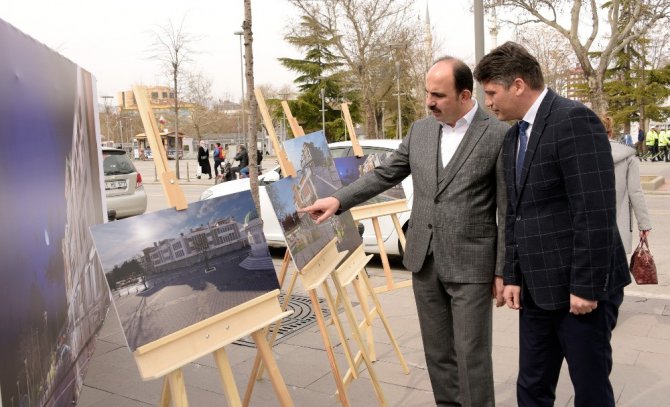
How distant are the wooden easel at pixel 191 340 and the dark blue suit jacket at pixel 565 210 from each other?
118 centimetres

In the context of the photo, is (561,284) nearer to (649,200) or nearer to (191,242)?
(191,242)

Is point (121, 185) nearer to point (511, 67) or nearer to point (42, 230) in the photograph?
point (42, 230)

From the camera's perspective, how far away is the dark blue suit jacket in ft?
7.93

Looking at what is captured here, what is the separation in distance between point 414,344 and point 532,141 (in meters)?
2.78

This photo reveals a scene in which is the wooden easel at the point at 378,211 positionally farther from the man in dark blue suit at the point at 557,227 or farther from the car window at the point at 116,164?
the car window at the point at 116,164

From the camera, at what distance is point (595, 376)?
2545 millimetres

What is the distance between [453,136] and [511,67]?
0.55 meters

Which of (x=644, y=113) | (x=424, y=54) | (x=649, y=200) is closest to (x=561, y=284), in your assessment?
(x=649, y=200)

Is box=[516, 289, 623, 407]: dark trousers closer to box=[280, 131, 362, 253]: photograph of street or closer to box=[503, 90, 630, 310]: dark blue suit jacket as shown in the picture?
box=[503, 90, 630, 310]: dark blue suit jacket

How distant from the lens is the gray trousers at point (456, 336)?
2947mm

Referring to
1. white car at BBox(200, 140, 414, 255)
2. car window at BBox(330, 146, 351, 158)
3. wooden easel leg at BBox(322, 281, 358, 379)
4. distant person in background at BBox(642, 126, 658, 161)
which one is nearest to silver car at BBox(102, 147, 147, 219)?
white car at BBox(200, 140, 414, 255)

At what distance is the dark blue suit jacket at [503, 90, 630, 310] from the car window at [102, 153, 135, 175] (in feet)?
32.6

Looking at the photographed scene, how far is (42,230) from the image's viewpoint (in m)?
3.46

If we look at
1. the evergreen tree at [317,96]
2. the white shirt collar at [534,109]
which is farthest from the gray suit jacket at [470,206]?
the evergreen tree at [317,96]
